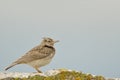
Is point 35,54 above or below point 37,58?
above

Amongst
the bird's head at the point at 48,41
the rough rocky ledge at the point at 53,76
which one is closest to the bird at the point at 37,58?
the bird's head at the point at 48,41

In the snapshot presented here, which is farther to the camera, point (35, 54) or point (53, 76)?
point (35, 54)

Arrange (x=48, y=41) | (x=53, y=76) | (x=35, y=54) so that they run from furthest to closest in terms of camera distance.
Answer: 1. (x=48, y=41)
2. (x=35, y=54)
3. (x=53, y=76)

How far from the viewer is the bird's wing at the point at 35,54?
833 inches

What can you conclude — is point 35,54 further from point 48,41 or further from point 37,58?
point 48,41

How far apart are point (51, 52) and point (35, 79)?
2292 millimetres

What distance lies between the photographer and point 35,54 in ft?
69.9

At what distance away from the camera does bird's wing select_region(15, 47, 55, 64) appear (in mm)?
21167

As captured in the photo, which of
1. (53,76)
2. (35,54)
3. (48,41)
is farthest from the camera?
(48,41)

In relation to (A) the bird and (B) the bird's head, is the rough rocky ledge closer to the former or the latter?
(A) the bird

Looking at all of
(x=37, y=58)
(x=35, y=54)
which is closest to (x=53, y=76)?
(x=37, y=58)

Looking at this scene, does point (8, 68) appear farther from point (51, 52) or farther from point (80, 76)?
point (80, 76)

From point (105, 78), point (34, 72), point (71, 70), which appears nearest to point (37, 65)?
point (34, 72)

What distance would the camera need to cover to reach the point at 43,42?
72.9ft
